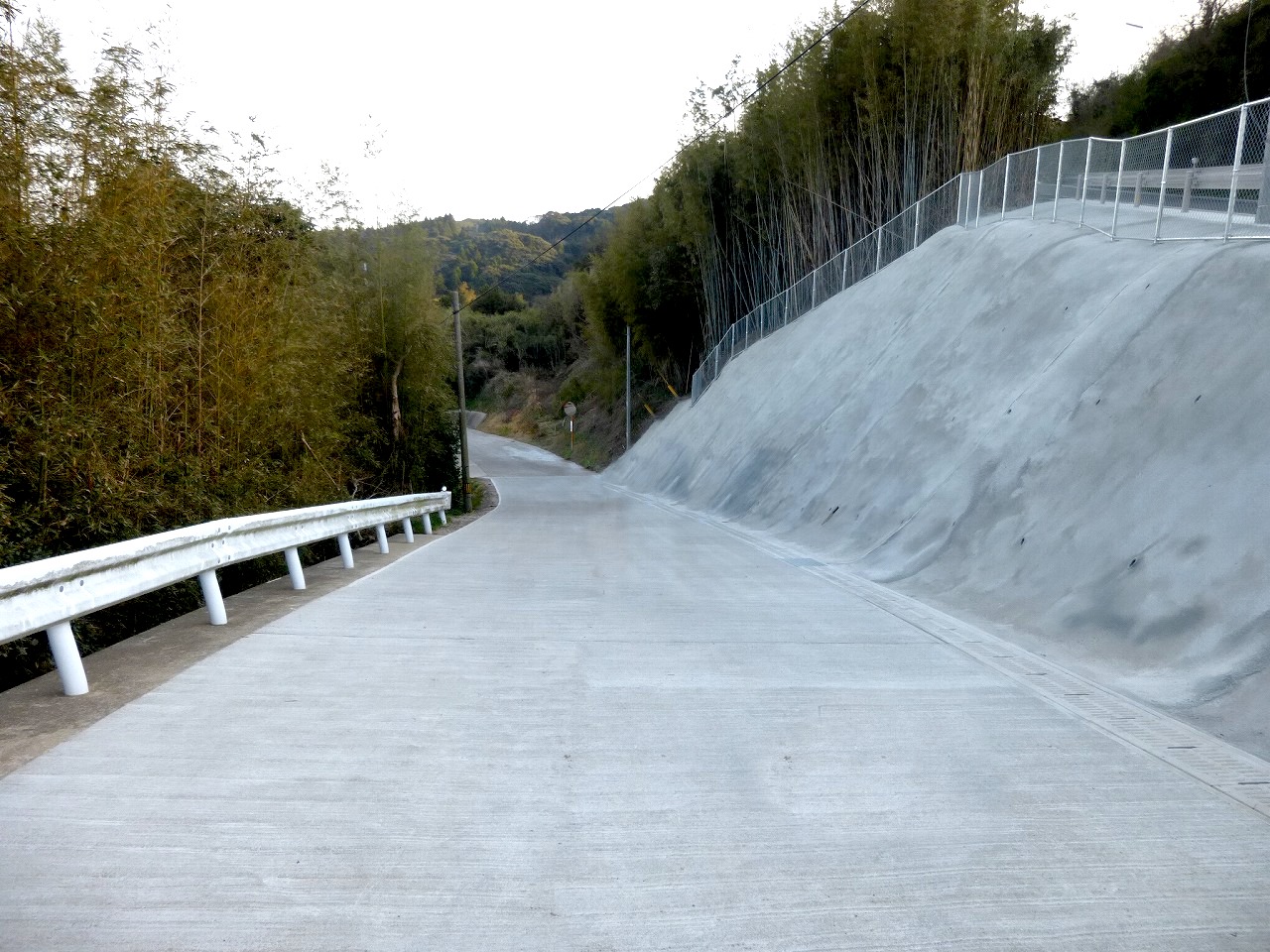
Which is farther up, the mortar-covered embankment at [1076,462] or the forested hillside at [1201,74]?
the forested hillside at [1201,74]

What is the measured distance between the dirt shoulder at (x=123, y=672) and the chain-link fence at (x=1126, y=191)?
930 centimetres

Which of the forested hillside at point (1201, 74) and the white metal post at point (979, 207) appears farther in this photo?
the forested hillside at point (1201, 74)

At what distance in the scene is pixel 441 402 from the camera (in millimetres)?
24594

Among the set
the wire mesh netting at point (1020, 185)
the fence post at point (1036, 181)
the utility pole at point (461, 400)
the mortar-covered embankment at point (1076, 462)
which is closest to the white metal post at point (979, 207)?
the mortar-covered embankment at point (1076, 462)

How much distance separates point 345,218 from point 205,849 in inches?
749

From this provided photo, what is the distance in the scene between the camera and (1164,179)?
10.8 metres

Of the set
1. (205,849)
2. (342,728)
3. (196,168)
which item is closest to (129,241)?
(196,168)

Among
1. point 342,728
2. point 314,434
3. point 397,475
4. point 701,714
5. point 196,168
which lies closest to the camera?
point 342,728

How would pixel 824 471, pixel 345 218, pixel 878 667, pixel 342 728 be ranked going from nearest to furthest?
pixel 342 728
pixel 878 667
pixel 824 471
pixel 345 218

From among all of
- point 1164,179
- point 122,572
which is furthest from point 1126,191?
point 122,572

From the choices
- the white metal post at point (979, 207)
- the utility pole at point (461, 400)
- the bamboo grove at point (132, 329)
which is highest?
the white metal post at point (979, 207)

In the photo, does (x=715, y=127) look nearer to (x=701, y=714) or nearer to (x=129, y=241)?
(x=129, y=241)

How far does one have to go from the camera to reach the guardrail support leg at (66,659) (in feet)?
14.3

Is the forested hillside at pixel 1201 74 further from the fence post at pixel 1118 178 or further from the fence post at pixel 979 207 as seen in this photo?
the fence post at pixel 1118 178
